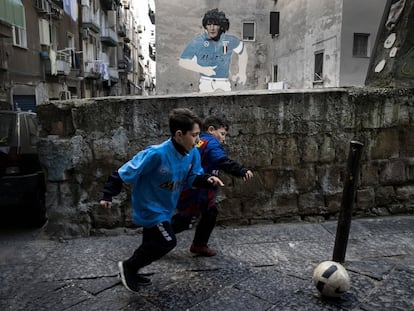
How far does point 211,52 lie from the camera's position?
90.0 feet

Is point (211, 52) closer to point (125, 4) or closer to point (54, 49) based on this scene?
point (54, 49)

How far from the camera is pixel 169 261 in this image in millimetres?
3496

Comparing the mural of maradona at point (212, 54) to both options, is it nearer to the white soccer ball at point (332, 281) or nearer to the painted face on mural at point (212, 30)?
the painted face on mural at point (212, 30)

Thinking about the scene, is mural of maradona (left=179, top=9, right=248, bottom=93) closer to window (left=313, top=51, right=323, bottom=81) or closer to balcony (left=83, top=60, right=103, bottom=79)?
balcony (left=83, top=60, right=103, bottom=79)

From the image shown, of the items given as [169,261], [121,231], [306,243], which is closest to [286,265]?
[306,243]

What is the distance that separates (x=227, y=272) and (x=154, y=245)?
2.28ft

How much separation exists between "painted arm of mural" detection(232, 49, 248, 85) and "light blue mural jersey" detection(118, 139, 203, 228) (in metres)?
25.5

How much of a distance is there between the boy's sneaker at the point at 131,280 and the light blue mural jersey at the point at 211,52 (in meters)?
25.1

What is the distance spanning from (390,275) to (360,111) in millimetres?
1925

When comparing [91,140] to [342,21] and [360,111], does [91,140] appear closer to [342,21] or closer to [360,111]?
[360,111]

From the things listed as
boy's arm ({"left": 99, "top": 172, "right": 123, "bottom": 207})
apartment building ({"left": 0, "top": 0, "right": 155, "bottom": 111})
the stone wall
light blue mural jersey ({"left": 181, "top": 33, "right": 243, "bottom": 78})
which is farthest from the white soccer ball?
light blue mural jersey ({"left": 181, "top": 33, "right": 243, "bottom": 78})

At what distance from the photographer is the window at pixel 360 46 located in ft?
61.8

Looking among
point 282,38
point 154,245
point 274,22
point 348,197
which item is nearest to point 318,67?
point 282,38

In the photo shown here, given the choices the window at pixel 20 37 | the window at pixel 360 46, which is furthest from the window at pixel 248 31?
the window at pixel 20 37
